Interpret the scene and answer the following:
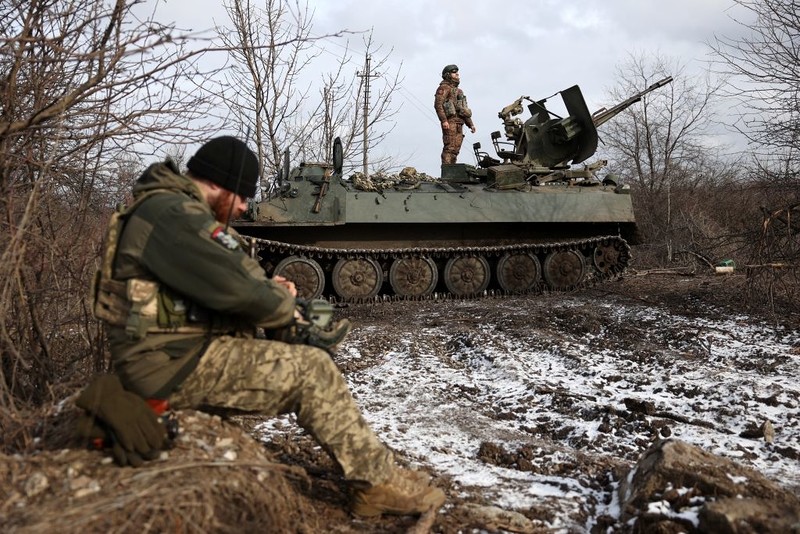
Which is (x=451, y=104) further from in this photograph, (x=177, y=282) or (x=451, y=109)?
(x=177, y=282)

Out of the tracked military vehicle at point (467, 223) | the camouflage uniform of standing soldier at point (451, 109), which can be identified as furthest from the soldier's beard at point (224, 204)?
the camouflage uniform of standing soldier at point (451, 109)

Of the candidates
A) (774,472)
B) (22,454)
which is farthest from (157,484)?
(774,472)

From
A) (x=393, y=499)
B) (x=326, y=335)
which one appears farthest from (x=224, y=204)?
(x=393, y=499)

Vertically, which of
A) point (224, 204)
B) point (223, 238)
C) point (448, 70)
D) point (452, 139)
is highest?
point (448, 70)

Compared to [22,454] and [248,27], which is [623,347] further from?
[248,27]

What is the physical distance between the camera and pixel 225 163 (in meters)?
2.91

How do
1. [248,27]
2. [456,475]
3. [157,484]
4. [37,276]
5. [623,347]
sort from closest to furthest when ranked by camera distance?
[157,484] → [456,475] → [37,276] → [623,347] → [248,27]

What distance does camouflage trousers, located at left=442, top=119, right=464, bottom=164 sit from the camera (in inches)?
531

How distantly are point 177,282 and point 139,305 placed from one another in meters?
0.19

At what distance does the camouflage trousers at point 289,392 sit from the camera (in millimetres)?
2785

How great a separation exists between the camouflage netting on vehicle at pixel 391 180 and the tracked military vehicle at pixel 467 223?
0.13ft

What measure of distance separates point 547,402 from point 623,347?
2075 mm

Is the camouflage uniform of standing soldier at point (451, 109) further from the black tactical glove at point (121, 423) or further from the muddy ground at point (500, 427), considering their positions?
the black tactical glove at point (121, 423)

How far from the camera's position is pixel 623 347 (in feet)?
22.7
